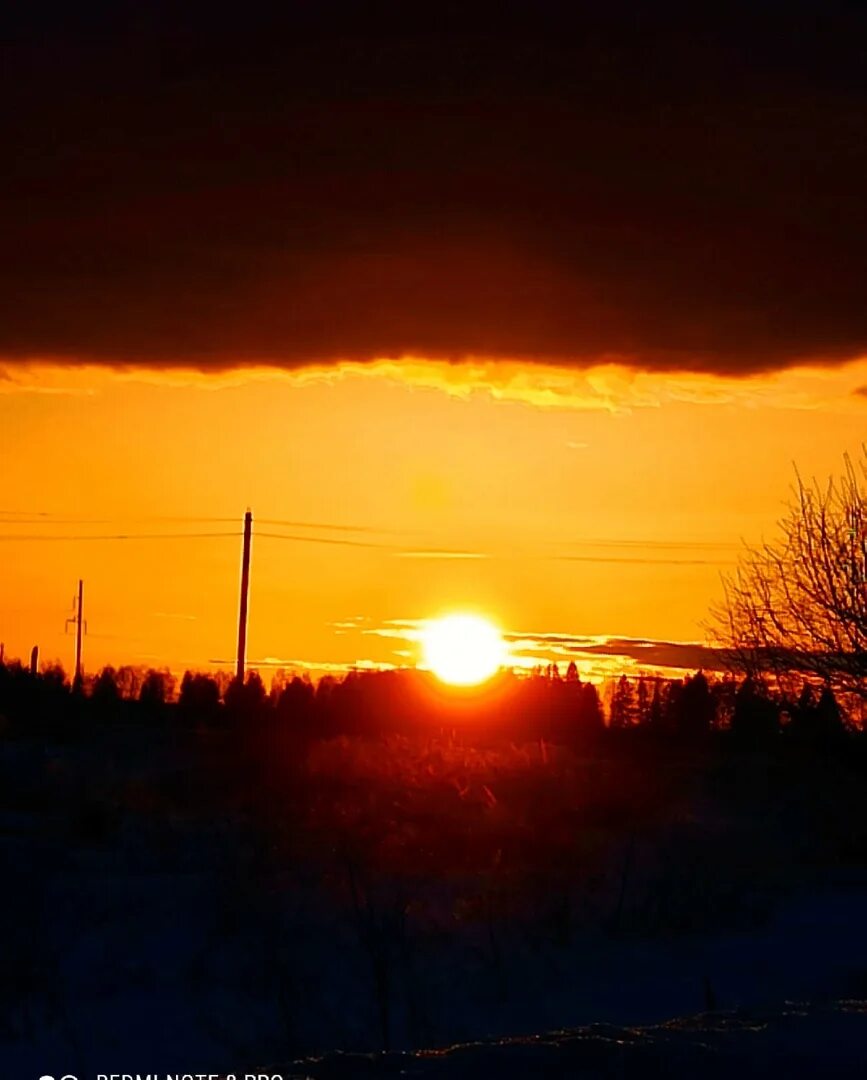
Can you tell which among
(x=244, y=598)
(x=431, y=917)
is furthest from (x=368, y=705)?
(x=431, y=917)

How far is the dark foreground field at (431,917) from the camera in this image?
17.0 meters

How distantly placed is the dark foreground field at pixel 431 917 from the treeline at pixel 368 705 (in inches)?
697

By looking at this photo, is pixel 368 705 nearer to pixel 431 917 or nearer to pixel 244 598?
pixel 244 598

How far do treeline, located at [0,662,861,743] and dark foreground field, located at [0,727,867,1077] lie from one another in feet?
58.1

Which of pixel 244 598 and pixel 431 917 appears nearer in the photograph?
pixel 431 917

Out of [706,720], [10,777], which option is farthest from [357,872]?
[706,720]

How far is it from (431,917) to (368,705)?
51227 millimetres

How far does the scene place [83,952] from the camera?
73.3 ft

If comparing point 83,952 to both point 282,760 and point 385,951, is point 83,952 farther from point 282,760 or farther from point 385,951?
point 282,760

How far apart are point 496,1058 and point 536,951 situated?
42.3 ft

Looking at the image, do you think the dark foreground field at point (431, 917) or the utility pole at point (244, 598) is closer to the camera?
the dark foreground field at point (431, 917)

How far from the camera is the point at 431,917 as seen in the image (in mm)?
22969

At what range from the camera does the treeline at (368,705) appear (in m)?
61.1

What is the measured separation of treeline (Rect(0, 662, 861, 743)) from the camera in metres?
61.1
